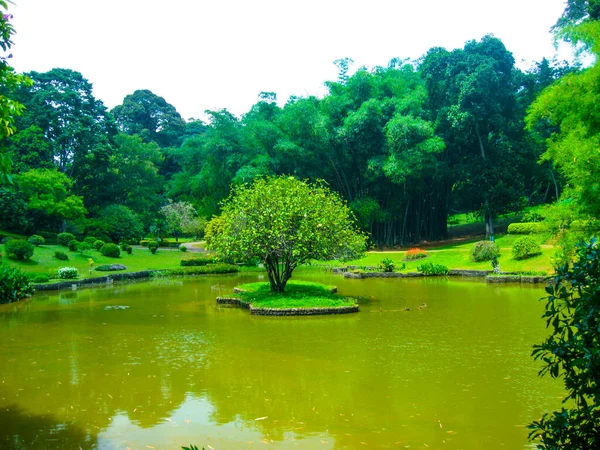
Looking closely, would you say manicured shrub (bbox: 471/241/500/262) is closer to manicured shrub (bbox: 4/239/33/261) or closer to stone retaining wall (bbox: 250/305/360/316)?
stone retaining wall (bbox: 250/305/360/316)

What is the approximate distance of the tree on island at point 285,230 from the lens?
1831cm

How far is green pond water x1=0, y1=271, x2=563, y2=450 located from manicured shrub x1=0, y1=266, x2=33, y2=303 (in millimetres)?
2963

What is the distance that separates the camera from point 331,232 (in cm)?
1886

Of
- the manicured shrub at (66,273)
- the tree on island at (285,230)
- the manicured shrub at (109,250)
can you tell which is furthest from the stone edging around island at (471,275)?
the manicured shrub at (109,250)

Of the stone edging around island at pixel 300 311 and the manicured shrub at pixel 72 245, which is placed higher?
the manicured shrub at pixel 72 245

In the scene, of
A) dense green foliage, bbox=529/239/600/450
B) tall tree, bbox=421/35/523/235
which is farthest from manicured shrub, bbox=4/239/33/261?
dense green foliage, bbox=529/239/600/450

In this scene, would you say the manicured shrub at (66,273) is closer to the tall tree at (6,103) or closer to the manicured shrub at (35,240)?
the manicured shrub at (35,240)

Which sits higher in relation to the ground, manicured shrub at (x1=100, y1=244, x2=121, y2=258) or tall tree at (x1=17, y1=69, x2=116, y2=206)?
tall tree at (x1=17, y1=69, x2=116, y2=206)

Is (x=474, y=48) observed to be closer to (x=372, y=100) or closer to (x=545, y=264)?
(x=372, y=100)

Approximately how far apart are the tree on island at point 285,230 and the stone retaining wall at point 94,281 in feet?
33.9

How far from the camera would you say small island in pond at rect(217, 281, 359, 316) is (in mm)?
17062

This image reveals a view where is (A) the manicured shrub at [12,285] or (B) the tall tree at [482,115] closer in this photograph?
(A) the manicured shrub at [12,285]

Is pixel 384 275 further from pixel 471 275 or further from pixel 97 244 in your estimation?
pixel 97 244

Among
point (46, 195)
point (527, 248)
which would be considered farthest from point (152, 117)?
point (527, 248)
